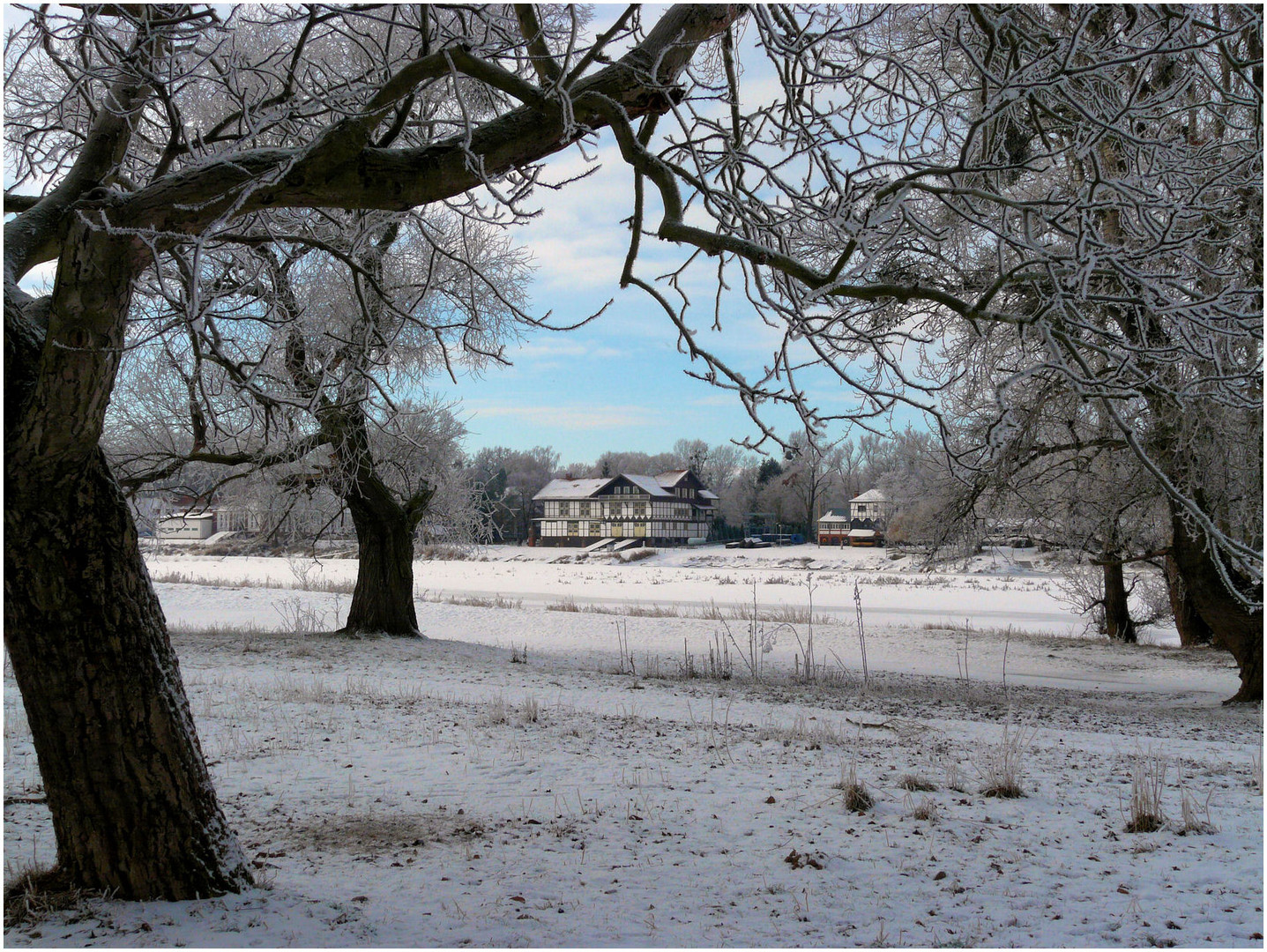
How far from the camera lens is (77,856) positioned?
11.8 feet

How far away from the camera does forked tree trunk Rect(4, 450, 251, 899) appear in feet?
11.2

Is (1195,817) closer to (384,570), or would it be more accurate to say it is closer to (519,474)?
(384,570)

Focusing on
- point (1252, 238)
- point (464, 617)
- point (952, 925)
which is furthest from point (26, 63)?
point (464, 617)

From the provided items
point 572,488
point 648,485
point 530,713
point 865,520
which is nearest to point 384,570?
point 530,713

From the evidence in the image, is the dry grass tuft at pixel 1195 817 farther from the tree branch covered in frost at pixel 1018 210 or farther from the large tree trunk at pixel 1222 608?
the large tree trunk at pixel 1222 608

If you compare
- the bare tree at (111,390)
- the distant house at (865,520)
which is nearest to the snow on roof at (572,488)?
the distant house at (865,520)

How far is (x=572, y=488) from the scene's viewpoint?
229 feet

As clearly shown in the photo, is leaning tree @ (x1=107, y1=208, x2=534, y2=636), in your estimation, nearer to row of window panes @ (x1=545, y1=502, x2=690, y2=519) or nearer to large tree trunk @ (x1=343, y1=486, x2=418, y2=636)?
large tree trunk @ (x1=343, y1=486, x2=418, y2=636)

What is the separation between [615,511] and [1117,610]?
5143 cm

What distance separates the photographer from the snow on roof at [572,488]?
6850cm

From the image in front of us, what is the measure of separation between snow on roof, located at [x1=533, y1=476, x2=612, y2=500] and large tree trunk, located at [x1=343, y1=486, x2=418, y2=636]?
5279cm

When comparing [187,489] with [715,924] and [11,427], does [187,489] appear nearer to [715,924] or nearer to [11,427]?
[11,427]

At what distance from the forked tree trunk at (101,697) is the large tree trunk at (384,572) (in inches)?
427

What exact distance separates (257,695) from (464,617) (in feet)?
40.6
